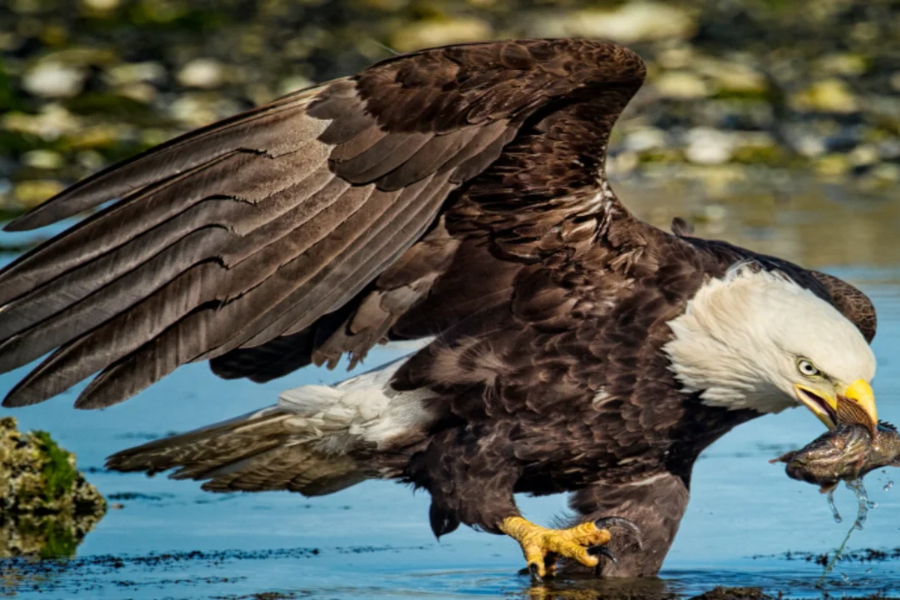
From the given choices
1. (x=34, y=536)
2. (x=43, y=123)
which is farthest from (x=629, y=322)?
(x=43, y=123)

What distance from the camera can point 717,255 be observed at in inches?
206

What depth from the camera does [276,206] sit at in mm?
4570

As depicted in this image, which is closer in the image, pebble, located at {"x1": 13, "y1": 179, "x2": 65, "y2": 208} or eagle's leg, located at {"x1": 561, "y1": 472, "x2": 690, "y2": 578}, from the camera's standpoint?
eagle's leg, located at {"x1": 561, "y1": 472, "x2": 690, "y2": 578}

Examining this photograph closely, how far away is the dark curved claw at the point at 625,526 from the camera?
5242 millimetres

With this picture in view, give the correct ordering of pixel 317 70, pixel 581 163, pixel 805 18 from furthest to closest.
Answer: pixel 805 18 → pixel 317 70 → pixel 581 163

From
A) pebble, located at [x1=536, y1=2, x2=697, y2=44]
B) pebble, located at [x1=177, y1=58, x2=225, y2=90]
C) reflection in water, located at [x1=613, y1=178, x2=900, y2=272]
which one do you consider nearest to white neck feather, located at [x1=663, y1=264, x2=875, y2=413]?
reflection in water, located at [x1=613, y1=178, x2=900, y2=272]

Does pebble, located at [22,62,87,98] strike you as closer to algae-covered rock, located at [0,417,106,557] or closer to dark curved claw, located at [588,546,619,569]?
algae-covered rock, located at [0,417,106,557]

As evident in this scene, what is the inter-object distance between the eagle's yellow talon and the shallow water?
0.07m

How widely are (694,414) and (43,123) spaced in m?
10.0

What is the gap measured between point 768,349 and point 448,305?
95 centimetres

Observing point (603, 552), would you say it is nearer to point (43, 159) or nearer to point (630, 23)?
point (43, 159)

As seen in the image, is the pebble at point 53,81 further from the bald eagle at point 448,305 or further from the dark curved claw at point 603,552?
the dark curved claw at point 603,552

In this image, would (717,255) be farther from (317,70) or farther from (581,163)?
(317,70)

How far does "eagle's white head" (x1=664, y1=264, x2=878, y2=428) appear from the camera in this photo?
4.68m
